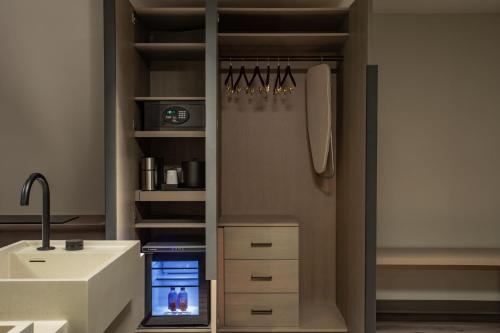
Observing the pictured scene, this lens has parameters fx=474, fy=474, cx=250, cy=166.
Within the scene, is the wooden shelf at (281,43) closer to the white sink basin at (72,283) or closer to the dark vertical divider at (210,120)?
the dark vertical divider at (210,120)

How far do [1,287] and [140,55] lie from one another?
2143mm

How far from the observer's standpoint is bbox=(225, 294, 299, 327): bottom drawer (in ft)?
10.00

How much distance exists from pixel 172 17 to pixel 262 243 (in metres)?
1.57

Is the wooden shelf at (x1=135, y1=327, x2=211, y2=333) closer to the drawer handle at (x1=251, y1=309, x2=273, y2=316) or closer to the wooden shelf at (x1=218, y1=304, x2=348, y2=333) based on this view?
the wooden shelf at (x1=218, y1=304, x2=348, y2=333)

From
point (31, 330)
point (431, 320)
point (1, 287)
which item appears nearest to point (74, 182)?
point (1, 287)

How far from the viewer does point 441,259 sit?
312cm

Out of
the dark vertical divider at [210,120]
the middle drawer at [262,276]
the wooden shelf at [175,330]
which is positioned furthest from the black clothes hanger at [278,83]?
the wooden shelf at [175,330]

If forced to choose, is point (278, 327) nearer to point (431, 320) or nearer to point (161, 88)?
point (431, 320)

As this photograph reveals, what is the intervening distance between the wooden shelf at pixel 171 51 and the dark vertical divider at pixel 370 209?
3.53 ft

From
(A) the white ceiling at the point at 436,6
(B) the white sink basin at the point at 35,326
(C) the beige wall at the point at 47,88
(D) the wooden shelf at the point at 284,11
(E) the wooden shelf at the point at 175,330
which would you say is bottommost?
(E) the wooden shelf at the point at 175,330

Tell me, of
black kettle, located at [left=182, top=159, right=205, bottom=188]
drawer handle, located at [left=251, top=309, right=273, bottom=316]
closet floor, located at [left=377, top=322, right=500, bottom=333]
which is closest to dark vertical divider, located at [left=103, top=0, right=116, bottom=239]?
black kettle, located at [left=182, top=159, right=205, bottom=188]

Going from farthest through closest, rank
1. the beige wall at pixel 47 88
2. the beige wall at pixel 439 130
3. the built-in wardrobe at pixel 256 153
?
1. the beige wall at pixel 439 130
2. the beige wall at pixel 47 88
3. the built-in wardrobe at pixel 256 153

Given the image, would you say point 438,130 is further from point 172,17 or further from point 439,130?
point 172,17

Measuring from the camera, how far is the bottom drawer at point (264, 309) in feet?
10.00
